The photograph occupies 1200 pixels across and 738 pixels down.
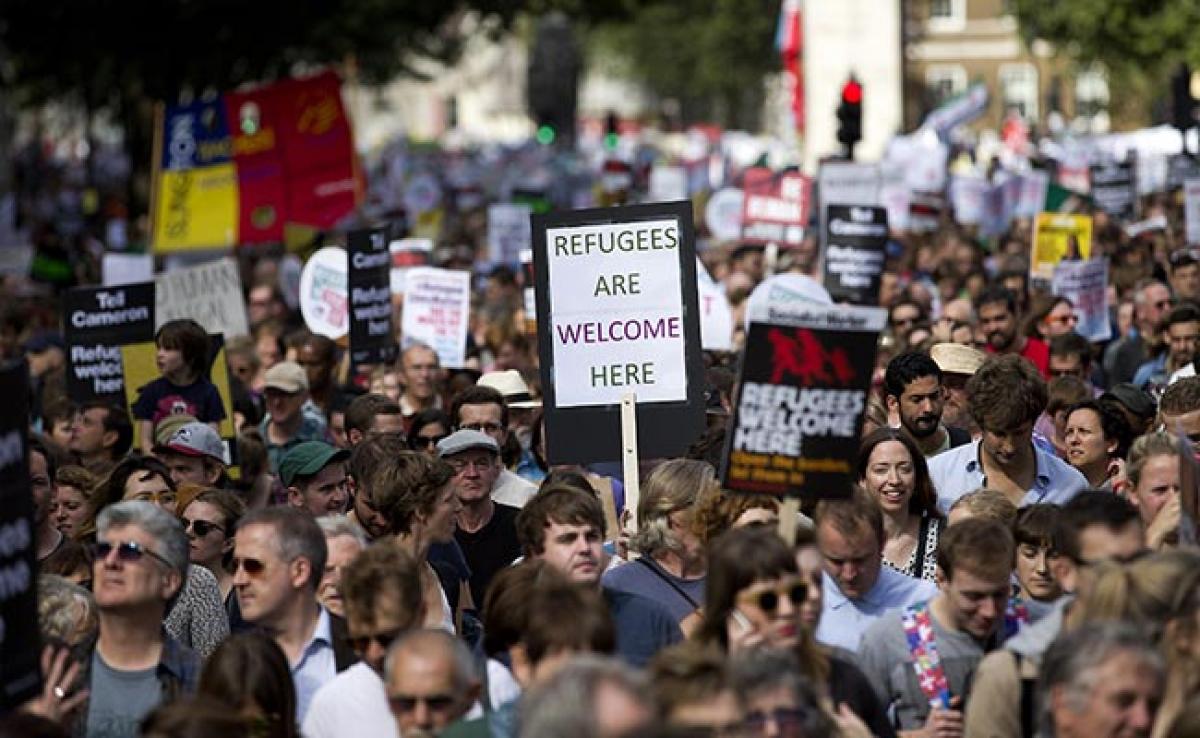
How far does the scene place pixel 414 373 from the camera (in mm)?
14391

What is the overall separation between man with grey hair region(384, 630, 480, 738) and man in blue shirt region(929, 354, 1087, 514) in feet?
12.2

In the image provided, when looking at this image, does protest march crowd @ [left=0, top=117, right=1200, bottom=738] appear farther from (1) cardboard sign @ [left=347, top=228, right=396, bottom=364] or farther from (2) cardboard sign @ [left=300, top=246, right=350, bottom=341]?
(2) cardboard sign @ [left=300, top=246, right=350, bottom=341]

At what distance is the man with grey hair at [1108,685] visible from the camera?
250 inches

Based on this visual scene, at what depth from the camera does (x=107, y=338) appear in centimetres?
1508

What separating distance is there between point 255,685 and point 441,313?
975 cm

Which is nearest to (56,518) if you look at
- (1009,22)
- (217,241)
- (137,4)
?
(217,241)

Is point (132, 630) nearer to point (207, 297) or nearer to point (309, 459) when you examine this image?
point (309, 459)

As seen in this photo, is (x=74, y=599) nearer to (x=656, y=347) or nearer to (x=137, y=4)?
(x=656, y=347)

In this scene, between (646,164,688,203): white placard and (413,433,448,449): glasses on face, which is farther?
(646,164,688,203): white placard

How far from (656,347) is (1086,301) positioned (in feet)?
23.9

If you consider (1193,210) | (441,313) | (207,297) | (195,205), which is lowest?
(441,313)

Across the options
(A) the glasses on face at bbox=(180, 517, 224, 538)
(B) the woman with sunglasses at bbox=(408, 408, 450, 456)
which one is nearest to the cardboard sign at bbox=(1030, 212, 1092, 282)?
(B) the woman with sunglasses at bbox=(408, 408, 450, 456)

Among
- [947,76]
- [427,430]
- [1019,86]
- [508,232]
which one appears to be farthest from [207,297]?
[1019,86]

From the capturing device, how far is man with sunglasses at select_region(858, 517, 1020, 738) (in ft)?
25.2
